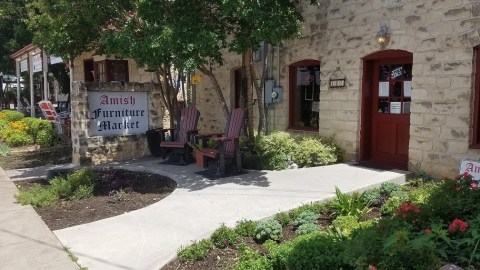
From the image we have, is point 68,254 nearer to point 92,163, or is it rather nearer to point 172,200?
point 172,200

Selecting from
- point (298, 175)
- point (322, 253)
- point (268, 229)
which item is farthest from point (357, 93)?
point (322, 253)

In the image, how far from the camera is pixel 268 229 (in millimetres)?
4145

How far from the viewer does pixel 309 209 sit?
4887 mm

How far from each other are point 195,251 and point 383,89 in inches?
203

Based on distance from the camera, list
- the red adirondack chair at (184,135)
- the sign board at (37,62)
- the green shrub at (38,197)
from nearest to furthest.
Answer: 1. the green shrub at (38,197)
2. the red adirondack chair at (184,135)
3. the sign board at (37,62)

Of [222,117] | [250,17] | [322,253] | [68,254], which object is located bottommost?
[68,254]

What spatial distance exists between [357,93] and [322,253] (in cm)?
501

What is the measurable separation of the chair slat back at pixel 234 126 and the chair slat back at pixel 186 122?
117cm

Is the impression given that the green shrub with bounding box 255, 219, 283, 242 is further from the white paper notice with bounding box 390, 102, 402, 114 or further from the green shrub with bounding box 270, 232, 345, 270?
the white paper notice with bounding box 390, 102, 402, 114

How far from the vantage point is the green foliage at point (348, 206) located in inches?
184

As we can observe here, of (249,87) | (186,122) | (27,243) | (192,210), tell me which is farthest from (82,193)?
(249,87)

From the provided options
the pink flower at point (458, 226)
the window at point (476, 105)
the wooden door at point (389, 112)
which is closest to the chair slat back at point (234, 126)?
the wooden door at point (389, 112)

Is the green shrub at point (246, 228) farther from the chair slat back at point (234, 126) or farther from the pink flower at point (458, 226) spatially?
the chair slat back at point (234, 126)

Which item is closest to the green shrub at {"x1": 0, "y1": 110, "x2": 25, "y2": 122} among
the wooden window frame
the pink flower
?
the wooden window frame
